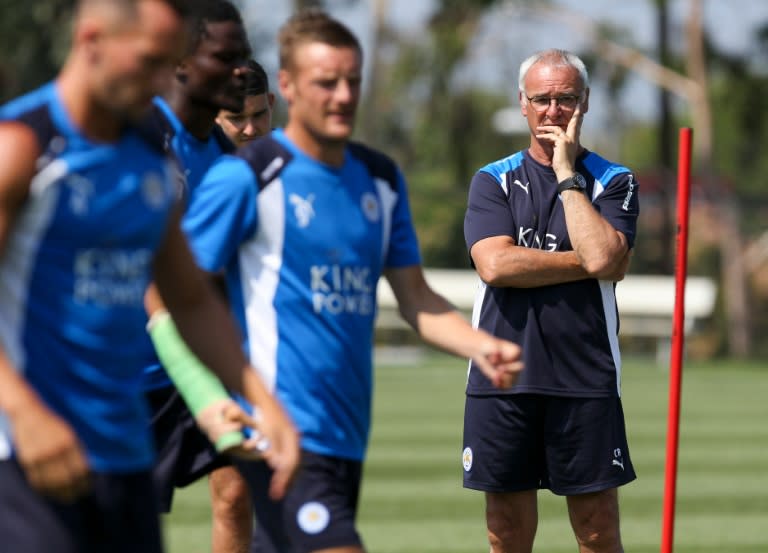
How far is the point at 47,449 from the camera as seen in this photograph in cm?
383

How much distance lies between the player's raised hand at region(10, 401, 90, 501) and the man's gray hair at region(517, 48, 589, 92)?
394cm

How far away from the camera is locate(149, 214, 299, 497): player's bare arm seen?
4629 mm

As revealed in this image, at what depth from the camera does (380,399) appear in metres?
21.9

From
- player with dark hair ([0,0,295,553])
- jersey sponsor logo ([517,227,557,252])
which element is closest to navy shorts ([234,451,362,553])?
player with dark hair ([0,0,295,553])

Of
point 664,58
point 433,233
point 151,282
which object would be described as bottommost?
point 433,233

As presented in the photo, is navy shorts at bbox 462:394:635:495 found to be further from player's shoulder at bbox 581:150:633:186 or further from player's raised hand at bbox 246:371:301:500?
player's raised hand at bbox 246:371:301:500

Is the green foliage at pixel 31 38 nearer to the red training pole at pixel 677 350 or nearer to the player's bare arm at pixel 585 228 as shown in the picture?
the red training pole at pixel 677 350

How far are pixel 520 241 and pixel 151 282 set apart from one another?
9.01ft

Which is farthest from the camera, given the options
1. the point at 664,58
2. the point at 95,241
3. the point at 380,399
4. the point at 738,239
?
the point at 664,58

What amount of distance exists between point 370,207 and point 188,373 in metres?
0.83

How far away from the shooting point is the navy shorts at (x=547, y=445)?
7.19 metres

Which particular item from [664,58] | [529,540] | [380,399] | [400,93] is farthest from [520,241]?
[400,93]

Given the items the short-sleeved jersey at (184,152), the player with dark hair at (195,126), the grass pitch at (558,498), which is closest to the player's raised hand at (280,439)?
the player with dark hair at (195,126)

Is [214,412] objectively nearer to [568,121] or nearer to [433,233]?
[568,121]
